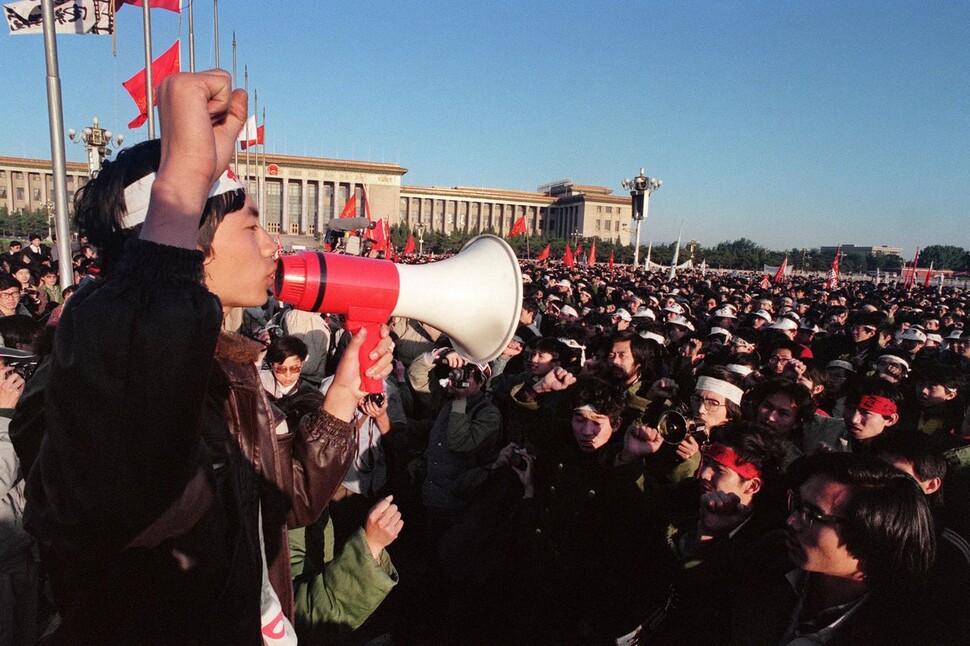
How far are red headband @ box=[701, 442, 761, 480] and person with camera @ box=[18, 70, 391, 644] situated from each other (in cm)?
188

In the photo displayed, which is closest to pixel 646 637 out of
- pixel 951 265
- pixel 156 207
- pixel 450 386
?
pixel 450 386

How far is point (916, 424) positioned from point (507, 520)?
3377 mm

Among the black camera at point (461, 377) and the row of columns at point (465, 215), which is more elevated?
the row of columns at point (465, 215)

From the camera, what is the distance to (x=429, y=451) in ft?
12.5

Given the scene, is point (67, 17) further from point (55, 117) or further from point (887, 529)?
point (887, 529)

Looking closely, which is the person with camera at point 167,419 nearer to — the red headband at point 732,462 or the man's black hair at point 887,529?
the man's black hair at point 887,529

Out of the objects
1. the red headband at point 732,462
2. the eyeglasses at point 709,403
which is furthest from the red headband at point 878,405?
the red headband at point 732,462

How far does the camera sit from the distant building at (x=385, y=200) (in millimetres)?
54250

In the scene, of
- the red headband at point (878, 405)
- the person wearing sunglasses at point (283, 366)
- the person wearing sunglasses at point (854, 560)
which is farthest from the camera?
the person wearing sunglasses at point (283, 366)

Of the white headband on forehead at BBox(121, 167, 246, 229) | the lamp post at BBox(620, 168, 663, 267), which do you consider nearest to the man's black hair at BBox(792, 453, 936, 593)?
the white headband on forehead at BBox(121, 167, 246, 229)

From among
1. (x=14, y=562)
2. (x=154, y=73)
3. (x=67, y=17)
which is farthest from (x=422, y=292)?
(x=154, y=73)

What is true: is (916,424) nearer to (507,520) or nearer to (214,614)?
(507,520)

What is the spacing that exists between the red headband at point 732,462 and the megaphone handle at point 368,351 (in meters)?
1.56

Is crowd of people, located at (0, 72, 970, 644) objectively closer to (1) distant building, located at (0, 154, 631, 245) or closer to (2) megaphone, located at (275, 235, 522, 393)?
(2) megaphone, located at (275, 235, 522, 393)
